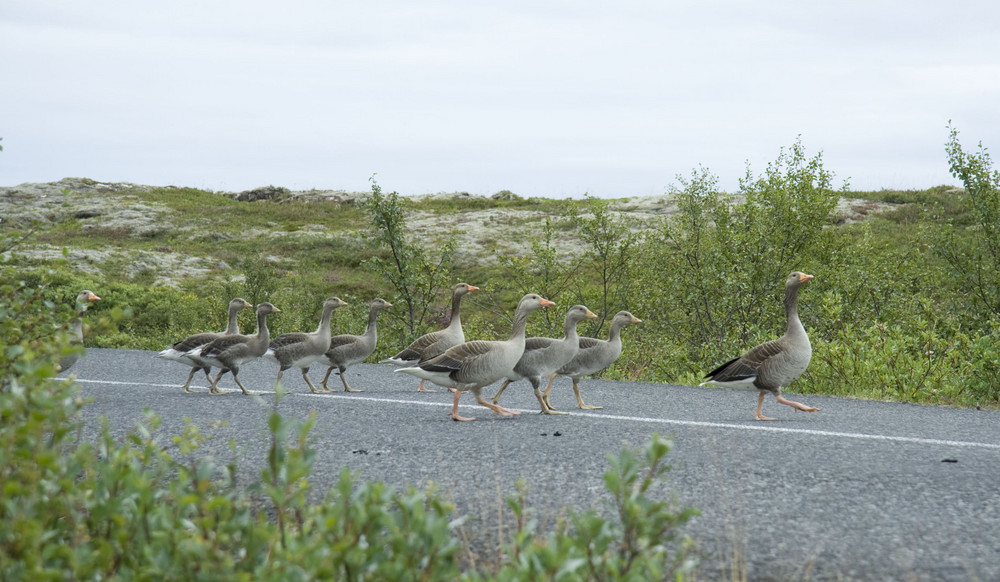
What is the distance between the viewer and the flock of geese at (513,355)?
9766 millimetres

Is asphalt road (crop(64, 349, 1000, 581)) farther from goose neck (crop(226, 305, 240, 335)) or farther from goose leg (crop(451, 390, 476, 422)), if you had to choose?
goose neck (crop(226, 305, 240, 335))

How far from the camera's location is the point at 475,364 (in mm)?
9625

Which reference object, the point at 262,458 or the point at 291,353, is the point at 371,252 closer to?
the point at 291,353

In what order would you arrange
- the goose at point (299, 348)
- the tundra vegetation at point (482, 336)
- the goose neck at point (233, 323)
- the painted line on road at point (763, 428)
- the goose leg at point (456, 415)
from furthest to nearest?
the goose neck at point (233, 323) → the goose at point (299, 348) → the goose leg at point (456, 415) → the painted line on road at point (763, 428) → the tundra vegetation at point (482, 336)

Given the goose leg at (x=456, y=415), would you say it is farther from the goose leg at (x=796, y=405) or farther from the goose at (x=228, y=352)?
the goose at (x=228, y=352)

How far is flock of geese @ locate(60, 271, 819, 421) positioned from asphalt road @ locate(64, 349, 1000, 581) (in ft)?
1.47

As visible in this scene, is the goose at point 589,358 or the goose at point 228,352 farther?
the goose at point 228,352

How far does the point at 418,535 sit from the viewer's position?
3.40 metres

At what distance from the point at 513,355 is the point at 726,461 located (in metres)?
3.23

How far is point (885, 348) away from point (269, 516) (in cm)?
1080

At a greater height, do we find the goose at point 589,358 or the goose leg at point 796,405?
the goose at point 589,358

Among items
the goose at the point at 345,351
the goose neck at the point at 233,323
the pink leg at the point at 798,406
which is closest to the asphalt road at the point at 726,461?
the pink leg at the point at 798,406

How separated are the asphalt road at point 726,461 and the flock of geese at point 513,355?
0.45m

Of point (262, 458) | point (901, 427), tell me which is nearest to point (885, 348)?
point (901, 427)
